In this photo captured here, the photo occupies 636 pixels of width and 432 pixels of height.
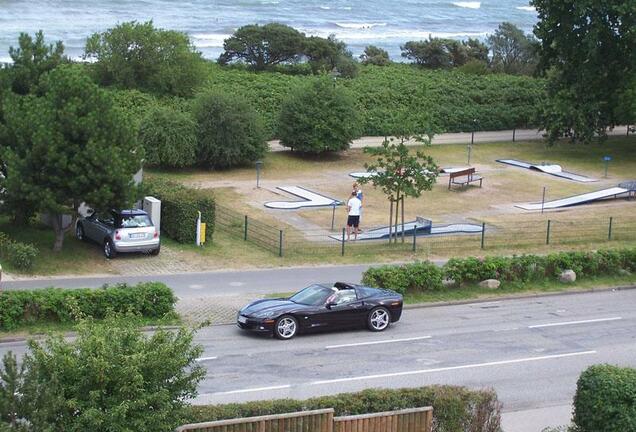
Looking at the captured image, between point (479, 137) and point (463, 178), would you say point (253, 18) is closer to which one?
point (479, 137)

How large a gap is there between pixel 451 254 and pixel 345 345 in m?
10.2

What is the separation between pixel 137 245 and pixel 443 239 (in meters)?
10.1

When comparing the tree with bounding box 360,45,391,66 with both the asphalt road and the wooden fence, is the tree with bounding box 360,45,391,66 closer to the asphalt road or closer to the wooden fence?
the asphalt road

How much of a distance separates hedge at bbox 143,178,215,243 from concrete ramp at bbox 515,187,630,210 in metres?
13.7

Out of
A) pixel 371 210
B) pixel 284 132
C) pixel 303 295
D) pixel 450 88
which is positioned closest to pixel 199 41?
pixel 450 88

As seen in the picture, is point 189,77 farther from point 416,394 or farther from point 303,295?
point 416,394

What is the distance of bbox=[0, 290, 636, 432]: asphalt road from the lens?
19.7 m

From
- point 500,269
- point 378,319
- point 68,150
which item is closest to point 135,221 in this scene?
point 68,150

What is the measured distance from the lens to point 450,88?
62188 millimetres

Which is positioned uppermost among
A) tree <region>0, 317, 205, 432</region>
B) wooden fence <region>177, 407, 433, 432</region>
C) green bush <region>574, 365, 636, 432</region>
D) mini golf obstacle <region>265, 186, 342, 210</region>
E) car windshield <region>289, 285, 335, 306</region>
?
tree <region>0, 317, 205, 432</region>

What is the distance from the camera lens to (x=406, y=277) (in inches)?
1043

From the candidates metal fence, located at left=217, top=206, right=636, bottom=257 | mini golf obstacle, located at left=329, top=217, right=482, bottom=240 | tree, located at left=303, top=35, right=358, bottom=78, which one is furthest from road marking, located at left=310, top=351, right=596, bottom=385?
tree, located at left=303, top=35, right=358, bottom=78

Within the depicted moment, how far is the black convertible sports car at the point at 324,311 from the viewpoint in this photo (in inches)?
896

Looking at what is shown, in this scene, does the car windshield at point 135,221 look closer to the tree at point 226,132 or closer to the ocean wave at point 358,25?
the tree at point 226,132
